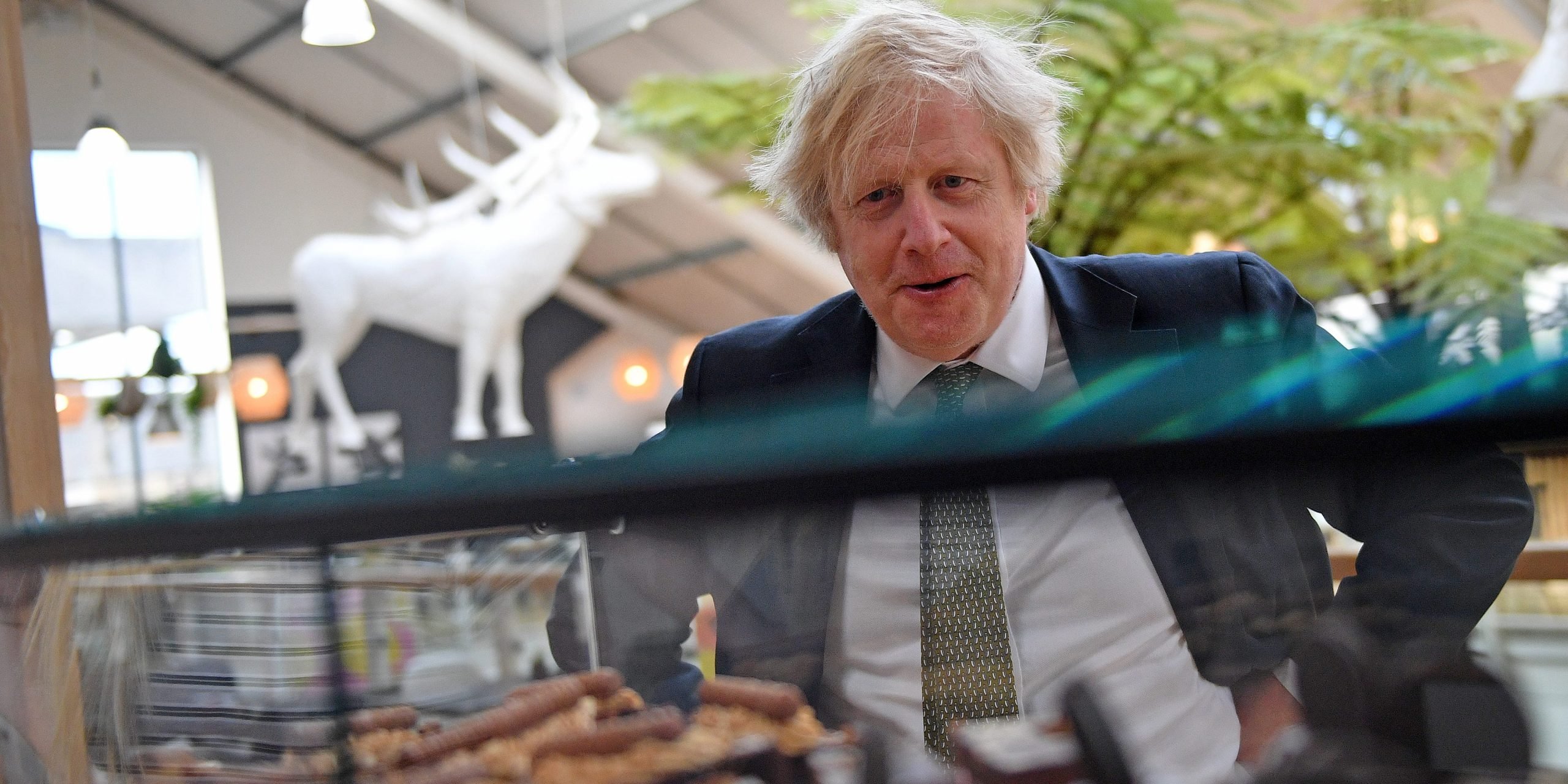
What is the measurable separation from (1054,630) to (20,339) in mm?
932

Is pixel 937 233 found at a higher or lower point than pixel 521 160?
lower

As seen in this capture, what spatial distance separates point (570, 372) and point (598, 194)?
6173 millimetres

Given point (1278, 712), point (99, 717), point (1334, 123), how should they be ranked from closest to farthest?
point (1278, 712)
point (99, 717)
point (1334, 123)

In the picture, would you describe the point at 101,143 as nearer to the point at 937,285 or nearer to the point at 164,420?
the point at 164,420

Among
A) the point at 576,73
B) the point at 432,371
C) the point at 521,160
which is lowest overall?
the point at 432,371

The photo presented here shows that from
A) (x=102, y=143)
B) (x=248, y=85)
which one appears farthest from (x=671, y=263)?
(x=102, y=143)

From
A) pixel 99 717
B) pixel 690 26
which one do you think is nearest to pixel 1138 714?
pixel 99 717

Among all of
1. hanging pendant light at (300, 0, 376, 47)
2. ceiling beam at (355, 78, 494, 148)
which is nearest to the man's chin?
hanging pendant light at (300, 0, 376, 47)

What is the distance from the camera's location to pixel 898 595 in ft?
1.78

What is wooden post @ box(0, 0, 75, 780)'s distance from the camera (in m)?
1.03

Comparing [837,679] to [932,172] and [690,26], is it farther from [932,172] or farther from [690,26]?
[690,26]

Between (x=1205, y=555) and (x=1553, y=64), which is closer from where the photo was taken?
(x=1205, y=555)

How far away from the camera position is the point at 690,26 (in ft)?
23.1

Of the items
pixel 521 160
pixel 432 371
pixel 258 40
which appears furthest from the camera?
pixel 432 371
